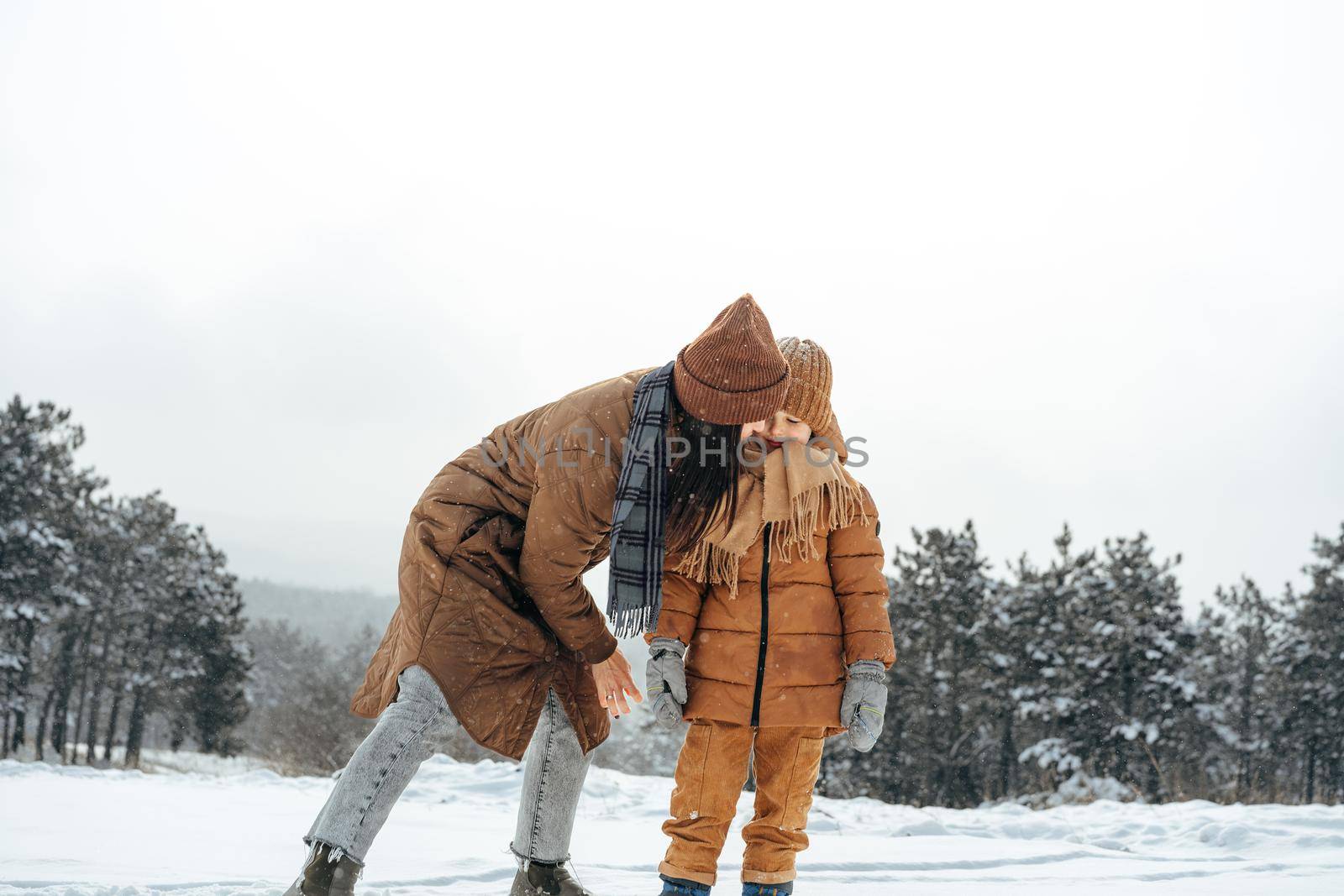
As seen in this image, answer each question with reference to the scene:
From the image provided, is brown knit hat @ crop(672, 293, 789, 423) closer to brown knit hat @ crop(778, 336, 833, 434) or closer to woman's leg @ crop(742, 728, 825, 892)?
brown knit hat @ crop(778, 336, 833, 434)

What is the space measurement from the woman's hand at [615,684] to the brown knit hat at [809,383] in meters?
0.88

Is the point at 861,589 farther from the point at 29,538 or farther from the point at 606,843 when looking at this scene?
the point at 29,538

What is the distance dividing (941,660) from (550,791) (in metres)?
27.4

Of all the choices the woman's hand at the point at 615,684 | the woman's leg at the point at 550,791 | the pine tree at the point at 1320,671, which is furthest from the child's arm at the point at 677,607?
the pine tree at the point at 1320,671

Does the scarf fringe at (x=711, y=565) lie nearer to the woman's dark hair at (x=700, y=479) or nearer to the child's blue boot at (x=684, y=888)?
the woman's dark hair at (x=700, y=479)

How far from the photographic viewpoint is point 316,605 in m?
150

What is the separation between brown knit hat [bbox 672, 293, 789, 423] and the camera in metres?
2.30

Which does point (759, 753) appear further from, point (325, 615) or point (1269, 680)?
point (325, 615)

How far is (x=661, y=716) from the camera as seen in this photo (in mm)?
2648

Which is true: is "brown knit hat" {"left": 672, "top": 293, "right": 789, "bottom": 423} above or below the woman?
above

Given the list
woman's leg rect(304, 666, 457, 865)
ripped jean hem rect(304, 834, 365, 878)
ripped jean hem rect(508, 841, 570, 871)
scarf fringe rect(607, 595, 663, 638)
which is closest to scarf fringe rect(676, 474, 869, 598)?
scarf fringe rect(607, 595, 663, 638)

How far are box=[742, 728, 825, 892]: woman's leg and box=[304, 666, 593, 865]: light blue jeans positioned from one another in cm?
52

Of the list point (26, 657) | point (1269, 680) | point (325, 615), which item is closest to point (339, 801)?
point (26, 657)

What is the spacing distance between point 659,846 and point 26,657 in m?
31.0
